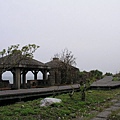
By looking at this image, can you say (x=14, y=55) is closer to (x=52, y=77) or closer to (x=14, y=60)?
(x=14, y=60)

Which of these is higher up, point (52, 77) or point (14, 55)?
point (14, 55)

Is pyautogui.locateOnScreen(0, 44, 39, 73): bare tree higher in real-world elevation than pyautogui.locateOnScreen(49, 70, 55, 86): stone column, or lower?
higher

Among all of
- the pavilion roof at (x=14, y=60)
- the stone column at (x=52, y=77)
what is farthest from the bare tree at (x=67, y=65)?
the pavilion roof at (x=14, y=60)

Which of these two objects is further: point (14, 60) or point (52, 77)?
point (52, 77)

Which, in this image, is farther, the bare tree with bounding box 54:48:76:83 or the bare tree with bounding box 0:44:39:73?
the bare tree with bounding box 54:48:76:83

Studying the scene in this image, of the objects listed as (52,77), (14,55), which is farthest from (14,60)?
(52,77)

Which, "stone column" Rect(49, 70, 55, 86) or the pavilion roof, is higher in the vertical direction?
the pavilion roof

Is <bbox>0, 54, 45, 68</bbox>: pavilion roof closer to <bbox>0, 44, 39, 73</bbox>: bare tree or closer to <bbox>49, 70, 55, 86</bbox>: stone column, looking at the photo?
<bbox>0, 44, 39, 73</bbox>: bare tree

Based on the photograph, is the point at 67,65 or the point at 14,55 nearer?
the point at 14,55

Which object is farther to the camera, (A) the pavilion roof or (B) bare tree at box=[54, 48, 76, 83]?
(B) bare tree at box=[54, 48, 76, 83]

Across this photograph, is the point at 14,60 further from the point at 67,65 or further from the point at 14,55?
the point at 67,65

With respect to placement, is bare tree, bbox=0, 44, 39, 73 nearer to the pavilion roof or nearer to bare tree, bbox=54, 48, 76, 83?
the pavilion roof

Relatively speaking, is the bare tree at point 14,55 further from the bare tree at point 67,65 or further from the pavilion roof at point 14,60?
the bare tree at point 67,65

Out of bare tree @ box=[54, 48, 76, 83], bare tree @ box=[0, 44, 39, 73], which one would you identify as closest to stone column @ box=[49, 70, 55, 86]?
bare tree @ box=[54, 48, 76, 83]
